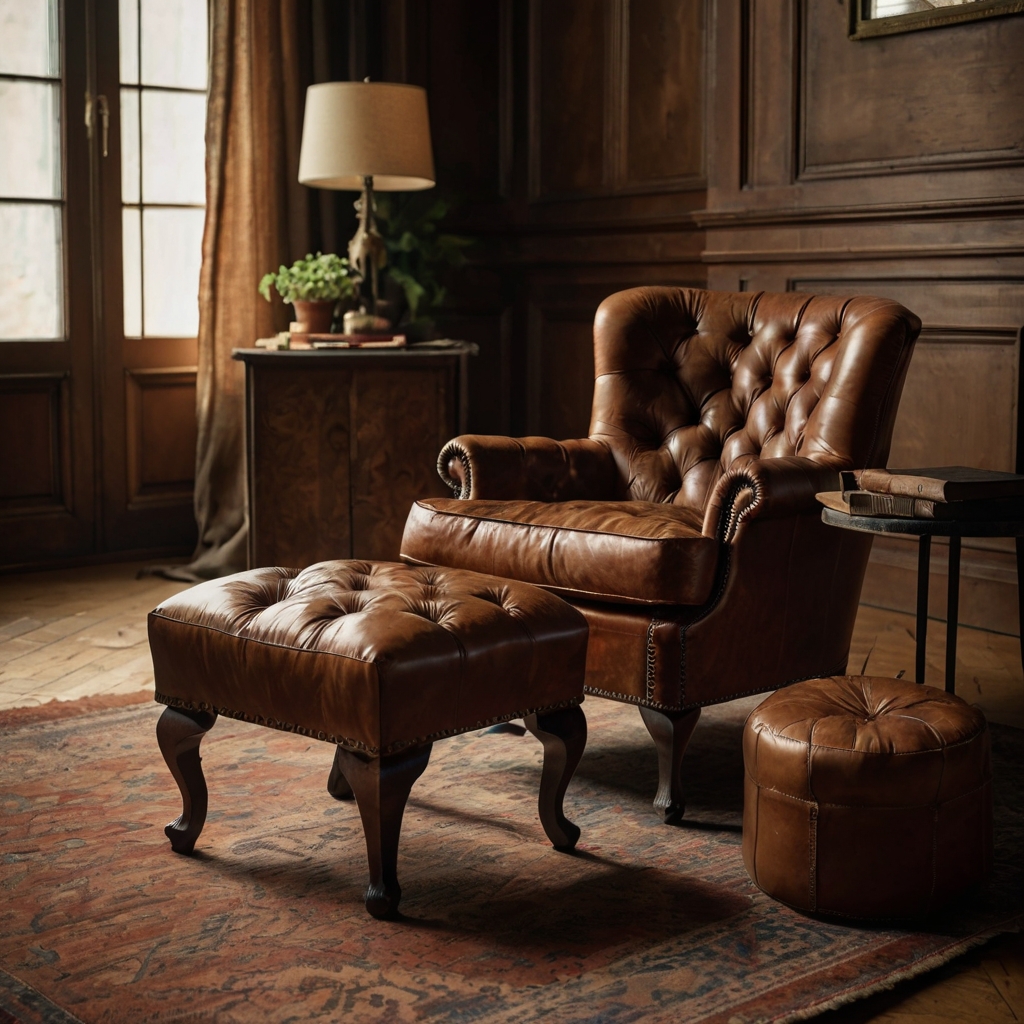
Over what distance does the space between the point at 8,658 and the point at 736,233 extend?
8.47ft

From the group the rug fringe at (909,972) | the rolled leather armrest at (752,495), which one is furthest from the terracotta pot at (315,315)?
the rug fringe at (909,972)

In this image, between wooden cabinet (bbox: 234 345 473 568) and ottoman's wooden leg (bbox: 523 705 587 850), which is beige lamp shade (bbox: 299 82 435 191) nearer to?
wooden cabinet (bbox: 234 345 473 568)

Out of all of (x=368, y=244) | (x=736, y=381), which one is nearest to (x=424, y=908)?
(x=736, y=381)

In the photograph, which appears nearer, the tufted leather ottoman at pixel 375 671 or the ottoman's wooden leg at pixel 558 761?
the tufted leather ottoman at pixel 375 671

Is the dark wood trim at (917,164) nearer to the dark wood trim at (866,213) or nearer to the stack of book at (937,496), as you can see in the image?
the dark wood trim at (866,213)

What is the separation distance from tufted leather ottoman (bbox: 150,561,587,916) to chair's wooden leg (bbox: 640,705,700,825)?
22cm

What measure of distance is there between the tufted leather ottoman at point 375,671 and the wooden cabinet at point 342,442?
173 cm

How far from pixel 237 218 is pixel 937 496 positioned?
3326 millimetres

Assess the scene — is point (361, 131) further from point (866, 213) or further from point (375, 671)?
point (375, 671)

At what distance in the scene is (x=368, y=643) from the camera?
6.64 feet

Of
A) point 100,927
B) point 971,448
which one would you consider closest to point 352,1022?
point 100,927

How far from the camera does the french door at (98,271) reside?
480 centimetres

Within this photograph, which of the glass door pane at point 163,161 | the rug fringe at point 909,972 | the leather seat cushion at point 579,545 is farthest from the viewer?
the glass door pane at point 163,161

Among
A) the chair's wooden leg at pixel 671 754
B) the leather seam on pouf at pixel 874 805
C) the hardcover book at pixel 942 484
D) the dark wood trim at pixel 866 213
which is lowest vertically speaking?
the chair's wooden leg at pixel 671 754
